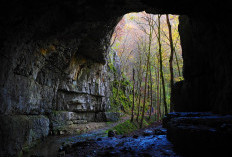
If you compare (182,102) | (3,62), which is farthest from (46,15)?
(182,102)

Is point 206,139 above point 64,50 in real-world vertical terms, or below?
below

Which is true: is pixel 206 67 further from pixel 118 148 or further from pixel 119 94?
pixel 119 94

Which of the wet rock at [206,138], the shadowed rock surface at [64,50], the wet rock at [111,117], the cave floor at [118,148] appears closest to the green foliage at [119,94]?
the wet rock at [111,117]

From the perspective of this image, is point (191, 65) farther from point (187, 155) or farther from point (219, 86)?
point (187, 155)

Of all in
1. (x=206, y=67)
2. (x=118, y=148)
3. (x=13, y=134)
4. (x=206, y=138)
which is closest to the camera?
(x=206, y=138)

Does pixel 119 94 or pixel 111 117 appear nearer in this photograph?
pixel 111 117

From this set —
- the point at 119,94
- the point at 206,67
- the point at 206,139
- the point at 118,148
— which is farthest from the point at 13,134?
the point at 119,94

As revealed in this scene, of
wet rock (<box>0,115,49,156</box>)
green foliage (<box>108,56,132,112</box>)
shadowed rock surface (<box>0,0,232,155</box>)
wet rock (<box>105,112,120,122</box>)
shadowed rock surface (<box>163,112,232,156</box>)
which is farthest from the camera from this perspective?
green foliage (<box>108,56,132,112</box>)

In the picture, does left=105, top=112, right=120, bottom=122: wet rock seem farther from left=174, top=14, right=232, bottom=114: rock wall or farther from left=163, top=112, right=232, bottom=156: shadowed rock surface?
left=163, top=112, right=232, bottom=156: shadowed rock surface

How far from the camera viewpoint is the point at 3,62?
4633 mm

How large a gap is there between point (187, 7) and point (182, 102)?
4.54m

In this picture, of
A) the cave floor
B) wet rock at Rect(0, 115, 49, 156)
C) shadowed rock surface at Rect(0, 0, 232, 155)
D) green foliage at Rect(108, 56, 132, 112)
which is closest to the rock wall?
shadowed rock surface at Rect(0, 0, 232, 155)

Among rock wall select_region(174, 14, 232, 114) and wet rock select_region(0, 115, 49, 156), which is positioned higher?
rock wall select_region(174, 14, 232, 114)

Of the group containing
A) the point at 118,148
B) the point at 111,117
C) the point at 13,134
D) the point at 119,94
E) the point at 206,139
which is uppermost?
the point at 119,94
